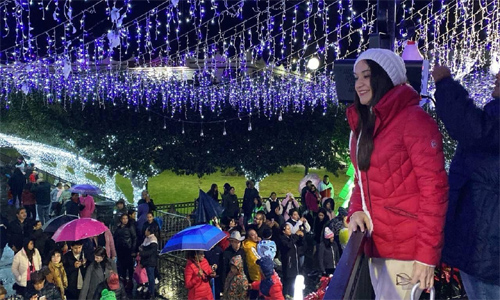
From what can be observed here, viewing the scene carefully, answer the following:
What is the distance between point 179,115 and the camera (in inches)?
896

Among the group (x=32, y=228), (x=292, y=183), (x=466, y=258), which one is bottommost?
(x=292, y=183)

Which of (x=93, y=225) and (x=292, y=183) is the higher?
(x=93, y=225)

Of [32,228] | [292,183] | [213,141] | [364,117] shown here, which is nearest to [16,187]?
[32,228]

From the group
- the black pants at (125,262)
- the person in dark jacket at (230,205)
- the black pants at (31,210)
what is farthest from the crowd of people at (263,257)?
the black pants at (31,210)

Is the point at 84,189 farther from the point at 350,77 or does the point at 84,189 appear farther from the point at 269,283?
the point at 350,77

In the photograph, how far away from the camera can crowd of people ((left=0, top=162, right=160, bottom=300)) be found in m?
7.82

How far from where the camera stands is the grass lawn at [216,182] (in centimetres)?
3541

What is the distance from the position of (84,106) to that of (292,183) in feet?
70.4

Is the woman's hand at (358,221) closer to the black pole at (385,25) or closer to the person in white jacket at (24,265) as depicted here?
the black pole at (385,25)

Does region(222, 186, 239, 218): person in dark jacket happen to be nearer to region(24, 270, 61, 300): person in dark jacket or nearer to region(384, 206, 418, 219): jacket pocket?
→ region(24, 270, 61, 300): person in dark jacket

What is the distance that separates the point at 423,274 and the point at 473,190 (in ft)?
1.81

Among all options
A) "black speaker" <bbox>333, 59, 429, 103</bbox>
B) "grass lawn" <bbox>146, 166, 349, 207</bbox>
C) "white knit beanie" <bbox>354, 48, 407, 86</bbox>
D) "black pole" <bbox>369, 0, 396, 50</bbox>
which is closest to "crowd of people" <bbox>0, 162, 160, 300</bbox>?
"black speaker" <bbox>333, 59, 429, 103</bbox>

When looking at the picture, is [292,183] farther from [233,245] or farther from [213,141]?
[233,245]

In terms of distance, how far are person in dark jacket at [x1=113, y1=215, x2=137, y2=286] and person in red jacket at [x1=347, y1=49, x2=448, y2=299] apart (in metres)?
8.78
